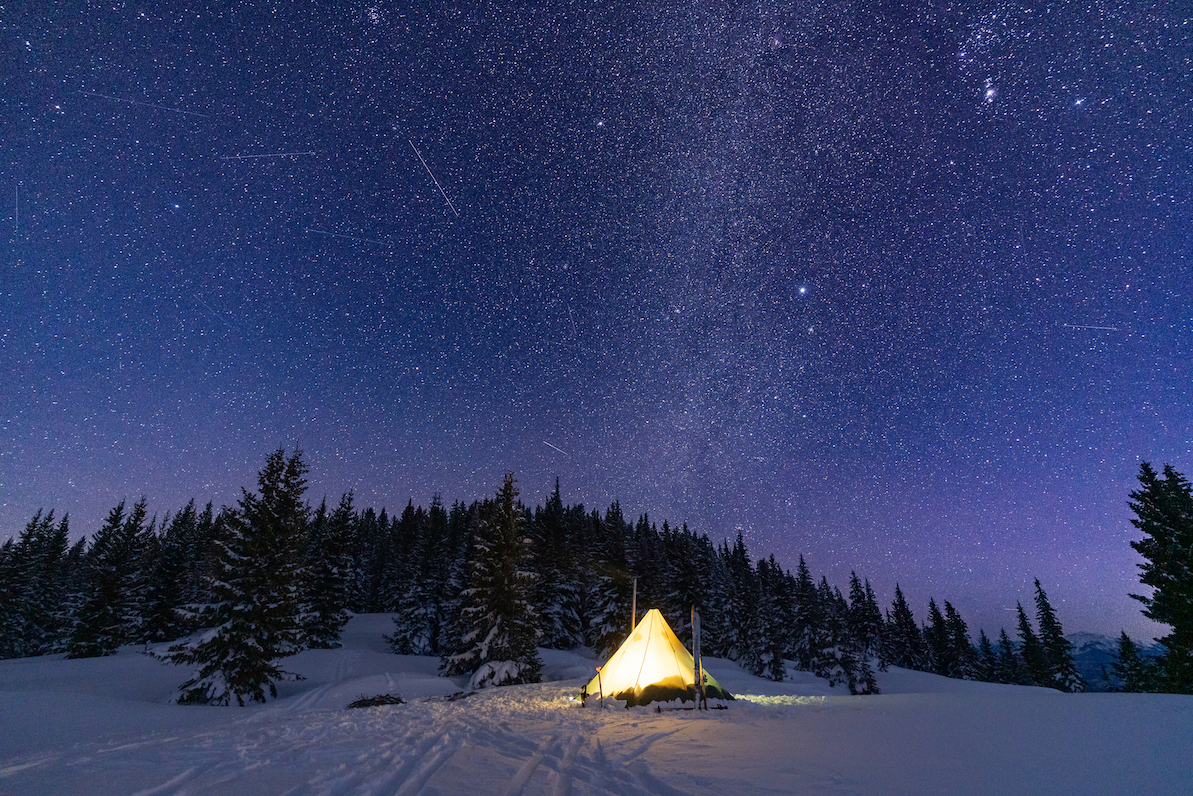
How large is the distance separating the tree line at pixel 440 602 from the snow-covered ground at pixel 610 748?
205 inches

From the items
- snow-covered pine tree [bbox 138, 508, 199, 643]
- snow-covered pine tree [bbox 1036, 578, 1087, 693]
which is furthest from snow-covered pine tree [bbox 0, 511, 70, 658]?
snow-covered pine tree [bbox 1036, 578, 1087, 693]

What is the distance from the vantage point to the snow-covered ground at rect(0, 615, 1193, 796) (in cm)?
595

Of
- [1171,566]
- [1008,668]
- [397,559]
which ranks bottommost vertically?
[1008,668]

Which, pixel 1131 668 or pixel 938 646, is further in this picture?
pixel 938 646

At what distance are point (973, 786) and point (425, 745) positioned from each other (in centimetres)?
856

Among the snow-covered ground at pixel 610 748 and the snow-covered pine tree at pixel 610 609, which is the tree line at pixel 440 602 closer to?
the snow-covered pine tree at pixel 610 609

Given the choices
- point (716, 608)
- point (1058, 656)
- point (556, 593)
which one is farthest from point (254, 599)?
point (1058, 656)

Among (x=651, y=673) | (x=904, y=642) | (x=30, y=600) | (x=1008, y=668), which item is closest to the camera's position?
(x=651, y=673)

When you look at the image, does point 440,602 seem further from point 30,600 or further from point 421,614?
point 30,600

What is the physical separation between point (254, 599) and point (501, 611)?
11.2 m

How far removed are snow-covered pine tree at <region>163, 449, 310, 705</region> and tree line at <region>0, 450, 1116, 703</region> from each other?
0.06 m

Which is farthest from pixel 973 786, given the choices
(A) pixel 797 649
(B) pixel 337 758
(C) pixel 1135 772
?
(A) pixel 797 649

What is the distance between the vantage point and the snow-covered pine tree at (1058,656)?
1731 inches

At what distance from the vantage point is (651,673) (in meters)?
15.4
